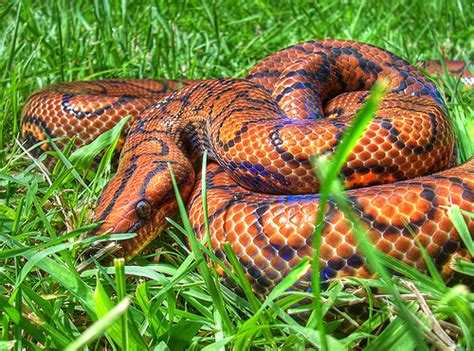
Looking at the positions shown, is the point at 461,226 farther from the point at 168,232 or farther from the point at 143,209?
the point at 143,209

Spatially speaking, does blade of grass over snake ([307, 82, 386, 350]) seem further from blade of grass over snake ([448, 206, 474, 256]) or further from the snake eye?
the snake eye

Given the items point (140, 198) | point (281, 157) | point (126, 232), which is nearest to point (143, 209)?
point (140, 198)

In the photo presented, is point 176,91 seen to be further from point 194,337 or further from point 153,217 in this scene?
point 194,337

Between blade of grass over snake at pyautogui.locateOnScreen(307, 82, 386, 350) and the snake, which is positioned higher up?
blade of grass over snake at pyautogui.locateOnScreen(307, 82, 386, 350)

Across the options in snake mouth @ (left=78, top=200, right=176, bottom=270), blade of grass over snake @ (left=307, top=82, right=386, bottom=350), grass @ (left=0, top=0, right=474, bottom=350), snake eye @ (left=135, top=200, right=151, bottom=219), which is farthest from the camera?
snake eye @ (left=135, top=200, right=151, bottom=219)

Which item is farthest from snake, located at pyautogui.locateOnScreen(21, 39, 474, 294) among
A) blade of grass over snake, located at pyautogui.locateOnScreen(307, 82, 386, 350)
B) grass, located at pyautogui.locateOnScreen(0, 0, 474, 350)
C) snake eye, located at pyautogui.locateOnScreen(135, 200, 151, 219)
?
blade of grass over snake, located at pyautogui.locateOnScreen(307, 82, 386, 350)

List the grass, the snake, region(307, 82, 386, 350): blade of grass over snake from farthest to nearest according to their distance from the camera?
the snake
the grass
region(307, 82, 386, 350): blade of grass over snake

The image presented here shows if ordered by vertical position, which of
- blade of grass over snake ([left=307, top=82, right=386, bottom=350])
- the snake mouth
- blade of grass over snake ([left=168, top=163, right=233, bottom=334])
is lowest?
the snake mouth

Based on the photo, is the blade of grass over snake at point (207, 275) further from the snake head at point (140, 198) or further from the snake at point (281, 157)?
the snake head at point (140, 198)
